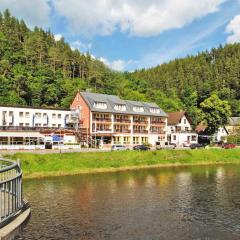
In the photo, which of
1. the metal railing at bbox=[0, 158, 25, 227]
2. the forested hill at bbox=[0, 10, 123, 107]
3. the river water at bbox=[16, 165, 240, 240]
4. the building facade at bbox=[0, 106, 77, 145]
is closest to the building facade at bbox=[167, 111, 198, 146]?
the forested hill at bbox=[0, 10, 123, 107]

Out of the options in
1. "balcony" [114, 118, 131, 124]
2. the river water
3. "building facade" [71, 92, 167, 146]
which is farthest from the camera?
"balcony" [114, 118, 131, 124]

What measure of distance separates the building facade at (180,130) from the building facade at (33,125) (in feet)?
128

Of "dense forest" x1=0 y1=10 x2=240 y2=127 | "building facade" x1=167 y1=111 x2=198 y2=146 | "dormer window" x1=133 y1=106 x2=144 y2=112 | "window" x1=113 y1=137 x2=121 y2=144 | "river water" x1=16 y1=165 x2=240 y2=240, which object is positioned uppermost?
"dense forest" x1=0 y1=10 x2=240 y2=127

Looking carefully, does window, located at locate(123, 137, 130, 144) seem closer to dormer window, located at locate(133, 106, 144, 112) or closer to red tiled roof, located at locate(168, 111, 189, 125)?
dormer window, located at locate(133, 106, 144, 112)

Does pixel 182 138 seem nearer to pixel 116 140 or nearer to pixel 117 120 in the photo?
pixel 117 120

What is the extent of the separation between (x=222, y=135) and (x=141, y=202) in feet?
385

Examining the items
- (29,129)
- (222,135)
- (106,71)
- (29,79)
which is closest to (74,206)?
(29,129)

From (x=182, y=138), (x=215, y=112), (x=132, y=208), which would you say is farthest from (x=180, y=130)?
(x=132, y=208)

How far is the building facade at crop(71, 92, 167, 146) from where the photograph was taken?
10538 cm

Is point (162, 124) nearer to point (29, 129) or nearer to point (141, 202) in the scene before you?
point (29, 129)

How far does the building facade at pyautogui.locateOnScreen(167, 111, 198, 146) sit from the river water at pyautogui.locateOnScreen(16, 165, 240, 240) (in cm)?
7001

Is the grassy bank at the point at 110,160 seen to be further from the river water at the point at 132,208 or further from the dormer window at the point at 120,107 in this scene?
the dormer window at the point at 120,107

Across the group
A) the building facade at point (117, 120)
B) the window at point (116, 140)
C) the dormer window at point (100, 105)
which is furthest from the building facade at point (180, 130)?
the dormer window at point (100, 105)

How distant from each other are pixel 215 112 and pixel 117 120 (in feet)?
119
